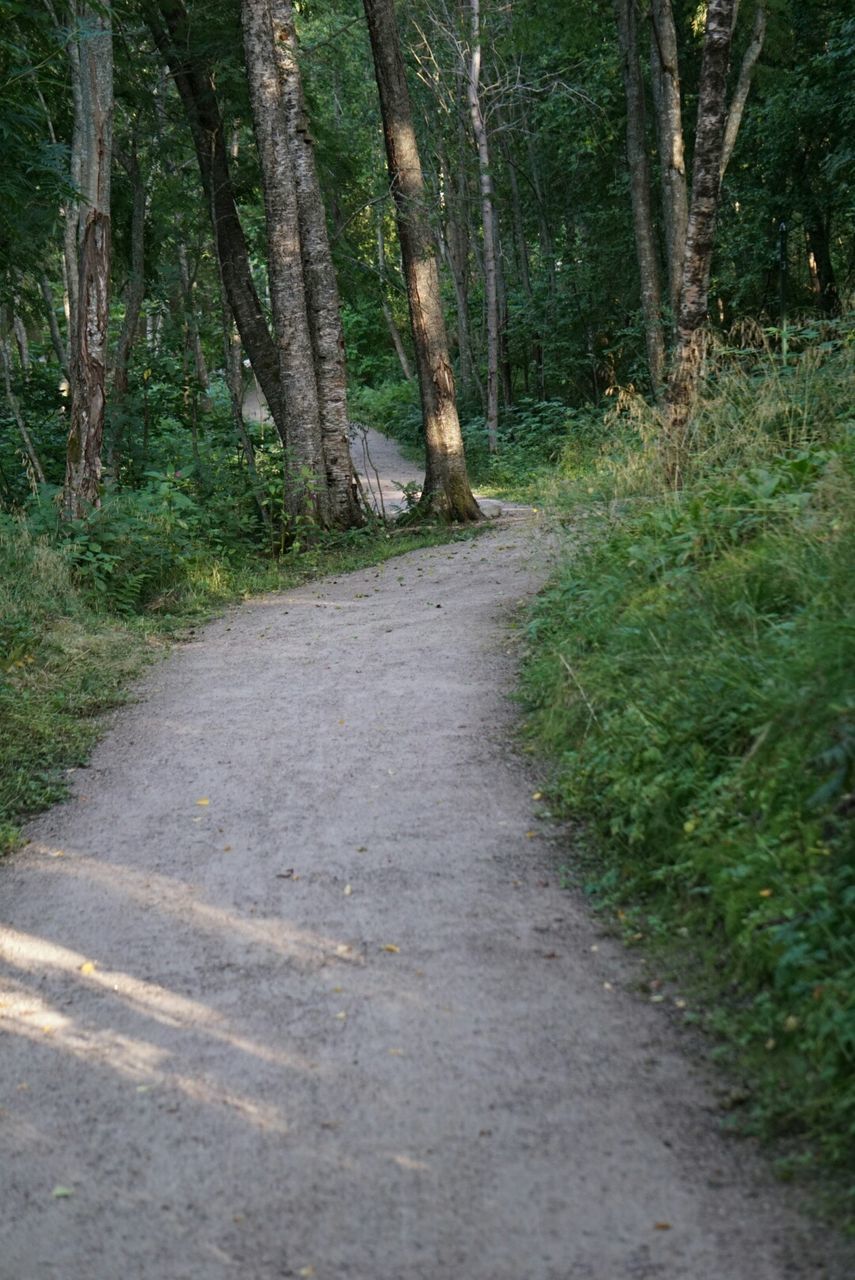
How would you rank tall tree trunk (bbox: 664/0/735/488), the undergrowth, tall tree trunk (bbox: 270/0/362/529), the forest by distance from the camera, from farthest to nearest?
the undergrowth
tall tree trunk (bbox: 270/0/362/529)
tall tree trunk (bbox: 664/0/735/488)
the forest

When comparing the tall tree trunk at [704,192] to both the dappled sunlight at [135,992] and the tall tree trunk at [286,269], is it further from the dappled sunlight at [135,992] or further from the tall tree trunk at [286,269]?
the dappled sunlight at [135,992]

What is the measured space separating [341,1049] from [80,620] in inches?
281

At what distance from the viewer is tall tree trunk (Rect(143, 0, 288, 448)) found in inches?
635

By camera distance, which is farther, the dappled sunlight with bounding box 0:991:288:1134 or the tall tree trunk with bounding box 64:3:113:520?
the tall tree trunk with bounding box 64:3:113:520

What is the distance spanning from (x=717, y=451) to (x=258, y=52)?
8.56 m

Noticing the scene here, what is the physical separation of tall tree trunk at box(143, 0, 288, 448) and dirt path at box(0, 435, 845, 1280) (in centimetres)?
1061

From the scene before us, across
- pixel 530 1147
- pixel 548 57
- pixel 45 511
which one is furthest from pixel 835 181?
pixel 530 1147

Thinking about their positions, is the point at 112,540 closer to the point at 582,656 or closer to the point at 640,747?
the point at 582,656

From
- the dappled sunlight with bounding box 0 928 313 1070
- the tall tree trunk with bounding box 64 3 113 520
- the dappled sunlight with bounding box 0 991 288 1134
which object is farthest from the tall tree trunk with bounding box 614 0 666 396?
the dappled sunlight with bounding box 0 991 288 1134

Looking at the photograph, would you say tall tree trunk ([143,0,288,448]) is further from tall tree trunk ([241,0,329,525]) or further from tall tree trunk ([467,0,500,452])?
tall tree trunk ([467,0,500,452])

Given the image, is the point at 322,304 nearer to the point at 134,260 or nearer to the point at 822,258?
the point at 134,260

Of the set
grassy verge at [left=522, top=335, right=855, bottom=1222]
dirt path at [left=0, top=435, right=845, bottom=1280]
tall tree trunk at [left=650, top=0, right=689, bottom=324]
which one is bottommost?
dirt path at [left=0, top=435, right=845, bottom=1280]

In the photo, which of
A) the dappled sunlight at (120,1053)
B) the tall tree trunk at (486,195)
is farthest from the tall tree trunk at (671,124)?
the dappled sunlight at (120,1053)

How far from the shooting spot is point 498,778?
245 inches
